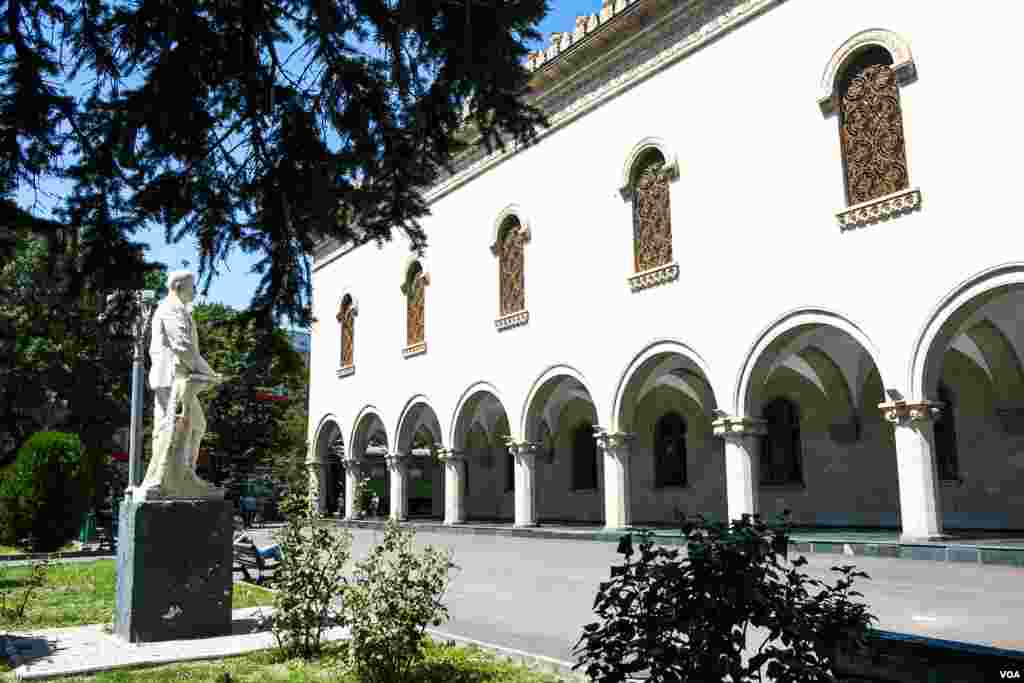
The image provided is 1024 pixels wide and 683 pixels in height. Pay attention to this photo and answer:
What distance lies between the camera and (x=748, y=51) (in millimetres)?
15070

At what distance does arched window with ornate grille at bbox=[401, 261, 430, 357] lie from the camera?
79.3 ft

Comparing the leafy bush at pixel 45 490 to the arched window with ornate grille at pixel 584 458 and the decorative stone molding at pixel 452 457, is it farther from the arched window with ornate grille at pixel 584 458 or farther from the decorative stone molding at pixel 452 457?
the arched window with ornate grille at pixel 584 458

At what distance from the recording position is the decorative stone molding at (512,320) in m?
20.0

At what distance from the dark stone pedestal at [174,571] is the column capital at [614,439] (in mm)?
10603

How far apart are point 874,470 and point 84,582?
14212 millimetres

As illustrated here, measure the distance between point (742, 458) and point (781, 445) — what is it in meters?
4.56

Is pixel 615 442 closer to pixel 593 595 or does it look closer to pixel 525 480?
pixel 525 480

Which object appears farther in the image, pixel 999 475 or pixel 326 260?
pixel 326 260

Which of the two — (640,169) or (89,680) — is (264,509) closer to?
(640,169)

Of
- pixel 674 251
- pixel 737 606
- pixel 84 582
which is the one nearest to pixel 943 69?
pixel 674 251

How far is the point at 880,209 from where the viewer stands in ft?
42.4

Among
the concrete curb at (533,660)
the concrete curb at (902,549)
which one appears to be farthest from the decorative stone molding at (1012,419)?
the concrete curb at (533,660)

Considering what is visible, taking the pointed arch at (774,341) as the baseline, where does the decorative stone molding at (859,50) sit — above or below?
above

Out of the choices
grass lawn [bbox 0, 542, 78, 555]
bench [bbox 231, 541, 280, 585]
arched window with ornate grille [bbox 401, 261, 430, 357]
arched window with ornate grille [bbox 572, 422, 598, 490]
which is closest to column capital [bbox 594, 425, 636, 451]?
arched window with ornate grille [bbox 572, 422, 598, 490]
